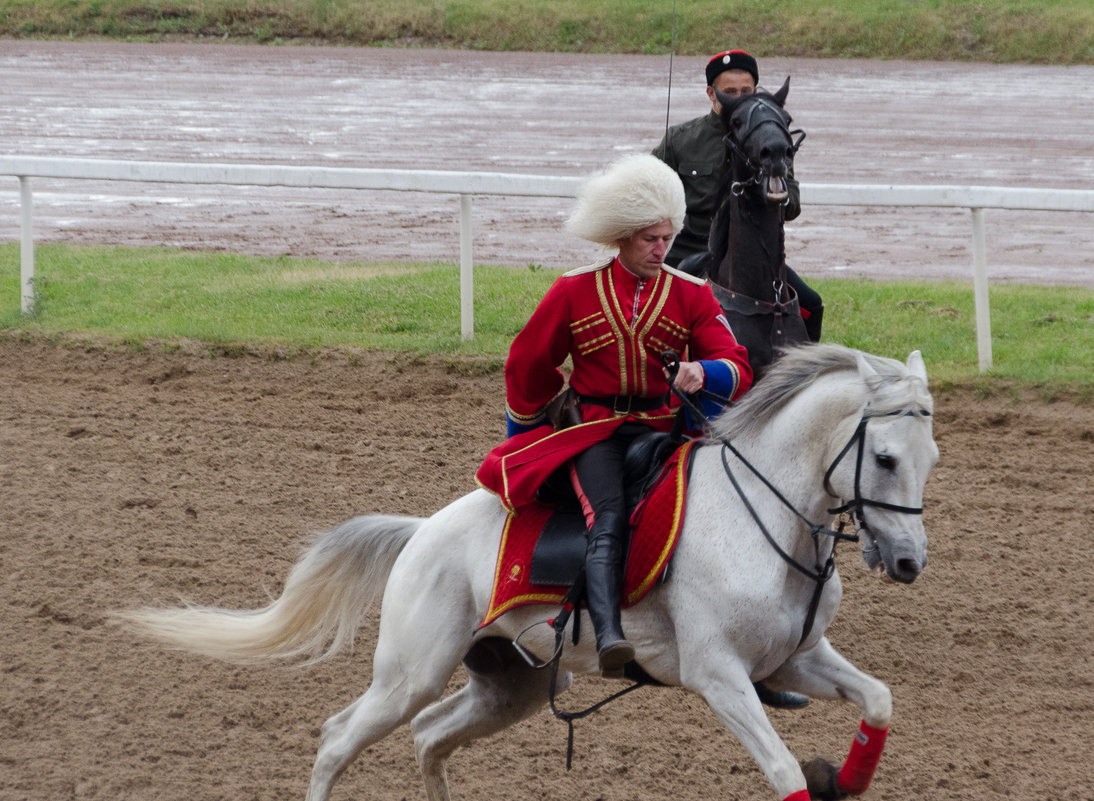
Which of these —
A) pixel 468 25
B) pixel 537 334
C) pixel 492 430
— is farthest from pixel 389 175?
pixel 468 25

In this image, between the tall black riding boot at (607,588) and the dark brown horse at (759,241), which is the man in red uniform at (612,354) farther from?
the dark brown horse at (759,241)

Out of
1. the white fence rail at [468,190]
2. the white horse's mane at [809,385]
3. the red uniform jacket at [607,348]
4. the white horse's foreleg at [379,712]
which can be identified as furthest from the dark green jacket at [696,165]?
the white horse's foreleg at [379,712]

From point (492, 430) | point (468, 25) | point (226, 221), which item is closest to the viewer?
point (492, 430)

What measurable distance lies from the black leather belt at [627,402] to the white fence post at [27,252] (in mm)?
7314

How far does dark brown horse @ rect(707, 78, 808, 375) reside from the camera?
533 centimetres

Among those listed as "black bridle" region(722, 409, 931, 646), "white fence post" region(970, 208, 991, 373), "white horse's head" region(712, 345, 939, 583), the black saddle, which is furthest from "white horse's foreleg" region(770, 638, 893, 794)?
"white fence post" region(970, 208, 991, 373)

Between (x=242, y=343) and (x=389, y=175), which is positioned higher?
(x=389, y=175)

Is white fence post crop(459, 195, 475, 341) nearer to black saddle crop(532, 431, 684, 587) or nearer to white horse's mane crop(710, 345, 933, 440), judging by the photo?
black saddle crop(532, 431, 684, 587)

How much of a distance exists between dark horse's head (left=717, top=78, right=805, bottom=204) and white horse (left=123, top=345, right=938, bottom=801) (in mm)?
1720

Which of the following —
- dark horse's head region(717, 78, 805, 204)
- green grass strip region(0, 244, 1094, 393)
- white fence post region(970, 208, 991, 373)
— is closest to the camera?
dark horse's head region(717, 78, 805, 204)

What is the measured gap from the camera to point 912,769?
4.64 metres

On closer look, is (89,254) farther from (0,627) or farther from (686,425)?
(686,425)

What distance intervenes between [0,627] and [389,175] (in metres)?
5.10

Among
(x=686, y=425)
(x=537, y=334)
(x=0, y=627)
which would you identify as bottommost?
(x=0, y=627)
